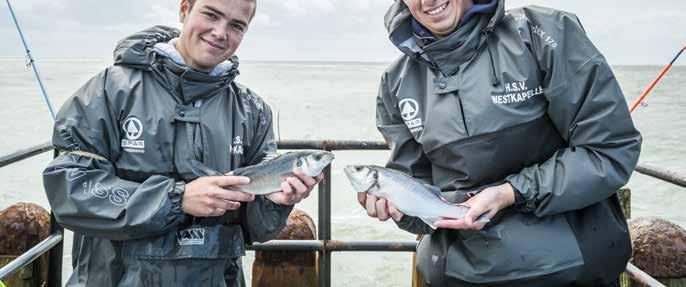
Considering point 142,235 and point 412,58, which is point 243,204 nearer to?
point 142,235

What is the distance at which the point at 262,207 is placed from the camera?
3.10 metres

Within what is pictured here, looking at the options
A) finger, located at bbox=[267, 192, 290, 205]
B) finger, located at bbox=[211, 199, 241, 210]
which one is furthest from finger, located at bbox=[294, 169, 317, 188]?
finger, located at bbox=[211, 199, 241, 210]

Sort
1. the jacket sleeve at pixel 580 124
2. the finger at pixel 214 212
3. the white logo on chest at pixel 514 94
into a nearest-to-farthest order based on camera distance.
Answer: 1. the jacket sleeve at pixel 580 124
2. the white logo on chest at pixel 514 94
3. the finger at pixel 214 212

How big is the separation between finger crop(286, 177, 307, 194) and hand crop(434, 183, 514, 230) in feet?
2.55

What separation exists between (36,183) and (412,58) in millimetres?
14420

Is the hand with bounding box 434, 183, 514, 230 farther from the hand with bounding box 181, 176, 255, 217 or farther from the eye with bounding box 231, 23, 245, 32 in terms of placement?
the eye with bounding box 231, 23, 245, 32

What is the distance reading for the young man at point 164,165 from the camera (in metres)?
2.69

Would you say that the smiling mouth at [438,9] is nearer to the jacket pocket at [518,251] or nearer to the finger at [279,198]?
the jacket pocket at [518,251]

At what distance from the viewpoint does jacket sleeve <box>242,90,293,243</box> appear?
309 cm

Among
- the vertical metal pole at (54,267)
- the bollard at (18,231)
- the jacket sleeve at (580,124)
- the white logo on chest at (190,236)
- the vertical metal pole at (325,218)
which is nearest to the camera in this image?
the jacket sleeve at (580,124)

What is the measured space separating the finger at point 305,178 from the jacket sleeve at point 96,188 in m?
0.57

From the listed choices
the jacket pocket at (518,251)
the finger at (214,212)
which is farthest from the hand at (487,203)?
the finger at (214,212)

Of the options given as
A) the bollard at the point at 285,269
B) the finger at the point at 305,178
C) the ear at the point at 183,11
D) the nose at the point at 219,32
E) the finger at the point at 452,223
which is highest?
the ear at the point at 183,11

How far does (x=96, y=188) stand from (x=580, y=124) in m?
2.19
